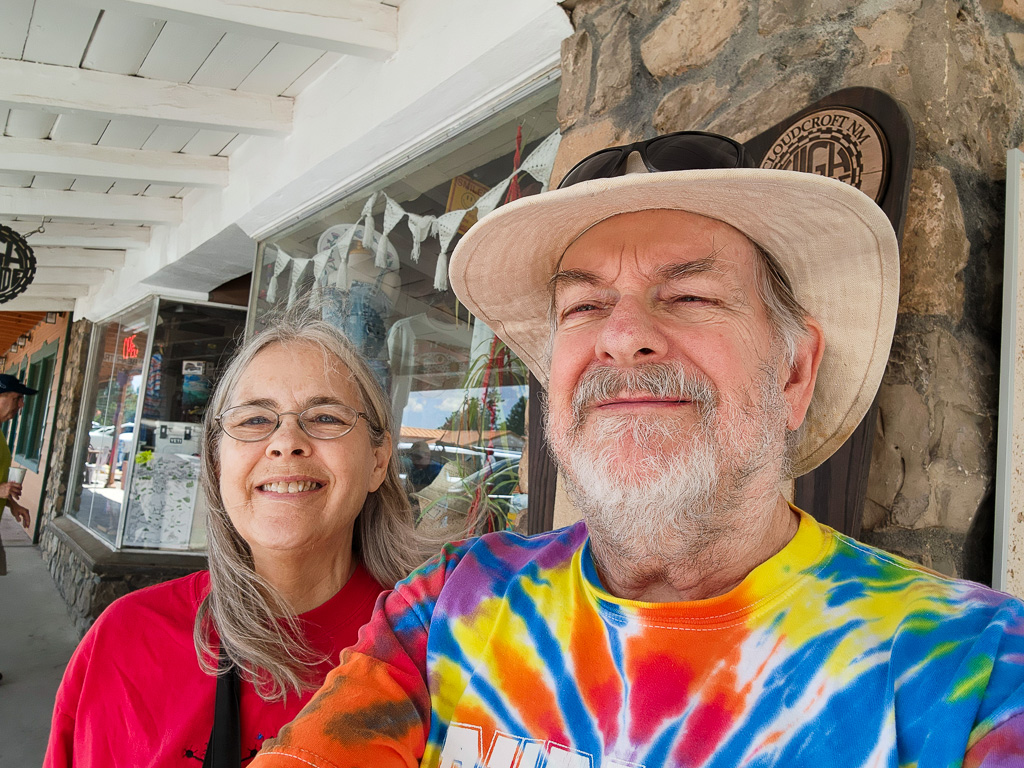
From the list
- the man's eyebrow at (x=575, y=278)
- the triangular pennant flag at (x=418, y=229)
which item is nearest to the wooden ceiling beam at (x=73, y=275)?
the triangular pennant flag at (x=418, y=229)

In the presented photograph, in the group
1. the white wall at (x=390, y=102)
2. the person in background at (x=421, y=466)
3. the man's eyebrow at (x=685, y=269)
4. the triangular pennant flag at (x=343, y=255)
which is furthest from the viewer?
the triangular pennant flag at (x=343, y=255)

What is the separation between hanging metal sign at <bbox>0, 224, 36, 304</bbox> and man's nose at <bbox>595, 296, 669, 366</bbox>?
5.49 m

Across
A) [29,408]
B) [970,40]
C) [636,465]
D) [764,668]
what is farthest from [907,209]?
[29,408]

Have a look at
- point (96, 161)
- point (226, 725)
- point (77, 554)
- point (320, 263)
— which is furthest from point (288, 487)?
point (77, 554)

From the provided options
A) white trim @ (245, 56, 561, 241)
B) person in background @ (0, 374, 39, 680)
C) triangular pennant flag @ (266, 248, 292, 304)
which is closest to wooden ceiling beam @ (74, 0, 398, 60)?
white trim @ (245, 56, 561, 241)

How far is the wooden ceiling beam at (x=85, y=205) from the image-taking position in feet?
15.2

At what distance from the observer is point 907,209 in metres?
1.27

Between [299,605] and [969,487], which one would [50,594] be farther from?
[969,487]

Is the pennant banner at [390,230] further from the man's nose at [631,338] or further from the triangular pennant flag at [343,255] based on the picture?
the man's nose at [631,338]

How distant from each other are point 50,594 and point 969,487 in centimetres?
814

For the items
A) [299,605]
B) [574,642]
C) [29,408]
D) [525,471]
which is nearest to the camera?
[574,642]

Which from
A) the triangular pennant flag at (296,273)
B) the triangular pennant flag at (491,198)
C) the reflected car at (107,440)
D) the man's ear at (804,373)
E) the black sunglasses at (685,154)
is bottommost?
the reflected car at (107,440)

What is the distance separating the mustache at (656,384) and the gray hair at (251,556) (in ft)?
2.73

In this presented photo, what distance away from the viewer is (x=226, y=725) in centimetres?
130
